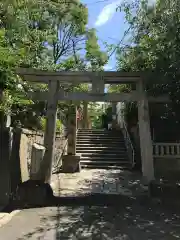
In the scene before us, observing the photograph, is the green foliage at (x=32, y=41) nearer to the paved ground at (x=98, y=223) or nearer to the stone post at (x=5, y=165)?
the stone post at (x=5, y=165)

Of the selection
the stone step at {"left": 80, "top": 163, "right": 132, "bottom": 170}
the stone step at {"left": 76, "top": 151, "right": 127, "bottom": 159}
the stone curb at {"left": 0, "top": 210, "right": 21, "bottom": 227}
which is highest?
the stone step at {"left": 76, "top": 151, "right": 127, "bottom": 159}

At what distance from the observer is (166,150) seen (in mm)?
12242

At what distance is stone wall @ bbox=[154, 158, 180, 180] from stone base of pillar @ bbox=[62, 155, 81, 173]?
4.13 metres

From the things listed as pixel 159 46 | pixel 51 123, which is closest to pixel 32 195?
pixel 51 123

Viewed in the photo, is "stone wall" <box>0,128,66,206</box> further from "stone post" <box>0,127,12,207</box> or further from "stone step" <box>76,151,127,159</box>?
"stone step" <box>76,151,127,159</box>

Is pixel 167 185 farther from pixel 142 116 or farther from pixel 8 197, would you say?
pixel 8 197

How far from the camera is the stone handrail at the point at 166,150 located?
12188mm

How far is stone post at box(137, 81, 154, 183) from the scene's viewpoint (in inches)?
398

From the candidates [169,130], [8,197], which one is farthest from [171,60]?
[169,130]

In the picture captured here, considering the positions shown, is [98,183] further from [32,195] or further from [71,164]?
[32,195]

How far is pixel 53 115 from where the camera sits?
33.4 ft

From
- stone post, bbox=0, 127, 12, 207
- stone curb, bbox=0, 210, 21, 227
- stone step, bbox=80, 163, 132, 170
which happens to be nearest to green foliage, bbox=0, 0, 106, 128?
stone post, bbox=0, 127, 12, 207

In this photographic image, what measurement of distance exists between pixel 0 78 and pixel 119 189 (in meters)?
5.41

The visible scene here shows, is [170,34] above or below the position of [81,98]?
above
